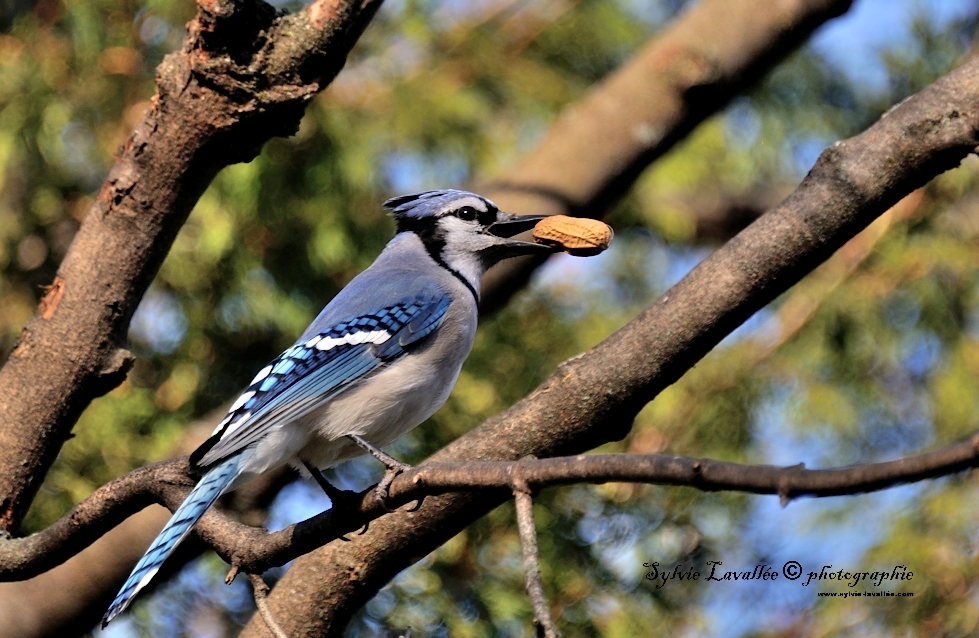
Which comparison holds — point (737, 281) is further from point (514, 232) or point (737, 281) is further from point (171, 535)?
point (171, 535)

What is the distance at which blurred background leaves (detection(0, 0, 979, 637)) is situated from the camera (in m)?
2.94

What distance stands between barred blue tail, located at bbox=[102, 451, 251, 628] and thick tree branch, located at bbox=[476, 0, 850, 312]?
1171 mm

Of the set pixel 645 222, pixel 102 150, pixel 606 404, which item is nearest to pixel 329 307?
pixel 606 404

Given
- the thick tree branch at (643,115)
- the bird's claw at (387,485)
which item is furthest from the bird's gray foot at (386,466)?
the thick tree branch at (643,115)

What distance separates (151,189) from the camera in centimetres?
228

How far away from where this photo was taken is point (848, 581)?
3098 mm

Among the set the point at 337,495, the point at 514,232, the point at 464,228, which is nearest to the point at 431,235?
the point at 464,228

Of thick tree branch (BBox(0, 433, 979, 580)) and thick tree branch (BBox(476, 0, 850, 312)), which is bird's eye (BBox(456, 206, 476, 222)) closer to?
thick tree branch (BBox(476, 0, 850, 312))

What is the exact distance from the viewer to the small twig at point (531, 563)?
1.20 meters

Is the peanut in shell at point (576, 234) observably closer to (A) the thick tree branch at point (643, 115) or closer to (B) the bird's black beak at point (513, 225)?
(B) the bird's black beak at point (513, 225)

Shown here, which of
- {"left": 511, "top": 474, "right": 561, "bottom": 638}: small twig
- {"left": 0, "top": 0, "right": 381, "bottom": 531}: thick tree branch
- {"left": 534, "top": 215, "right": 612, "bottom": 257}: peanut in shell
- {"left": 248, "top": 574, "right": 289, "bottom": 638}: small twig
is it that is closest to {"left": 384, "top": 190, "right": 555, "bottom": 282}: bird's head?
{"left": 534, "top": 215, "right": 612, "bottom": 257}: peanut in shell

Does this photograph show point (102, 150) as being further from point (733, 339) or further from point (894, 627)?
point (894, 627)

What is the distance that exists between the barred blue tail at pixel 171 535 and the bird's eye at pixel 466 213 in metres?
1.05

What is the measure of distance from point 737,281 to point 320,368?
825 mm
